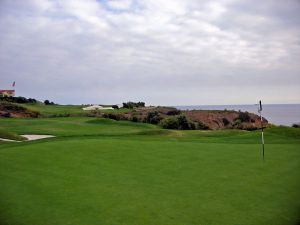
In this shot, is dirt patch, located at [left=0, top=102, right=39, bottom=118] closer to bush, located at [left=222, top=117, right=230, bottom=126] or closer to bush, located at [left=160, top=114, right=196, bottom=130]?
bush, located at [left=160, top=114, right=196, bottom=130]

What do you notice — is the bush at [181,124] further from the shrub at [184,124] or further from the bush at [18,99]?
the bush at [18,99]

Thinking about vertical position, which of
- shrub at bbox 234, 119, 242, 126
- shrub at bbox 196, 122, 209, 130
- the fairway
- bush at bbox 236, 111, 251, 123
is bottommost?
the fairway

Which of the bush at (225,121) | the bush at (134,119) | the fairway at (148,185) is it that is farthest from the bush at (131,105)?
the fairway at (148,185)

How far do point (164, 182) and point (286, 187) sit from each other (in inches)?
84.7

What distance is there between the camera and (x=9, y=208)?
5.66 m

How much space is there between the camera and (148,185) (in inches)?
262

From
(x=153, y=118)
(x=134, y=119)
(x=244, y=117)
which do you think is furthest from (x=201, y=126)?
(x=134, y=119)

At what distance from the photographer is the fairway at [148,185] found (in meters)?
5.30

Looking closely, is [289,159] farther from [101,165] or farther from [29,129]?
[29,129]

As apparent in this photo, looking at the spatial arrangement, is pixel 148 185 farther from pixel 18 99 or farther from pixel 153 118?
pixel 18 99

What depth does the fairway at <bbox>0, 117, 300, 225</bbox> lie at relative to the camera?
17.4 feet

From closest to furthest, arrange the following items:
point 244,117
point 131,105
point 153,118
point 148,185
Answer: point 148,185 < point 153,118 < point 244,117 < point 131,105

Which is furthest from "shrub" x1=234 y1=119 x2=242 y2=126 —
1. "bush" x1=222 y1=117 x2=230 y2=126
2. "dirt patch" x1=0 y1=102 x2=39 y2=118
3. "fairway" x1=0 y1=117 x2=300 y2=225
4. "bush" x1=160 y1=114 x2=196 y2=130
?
"fairway" x1=0 y1=117 x2=300 y2=225

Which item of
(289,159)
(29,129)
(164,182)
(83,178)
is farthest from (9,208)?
(29,129)
